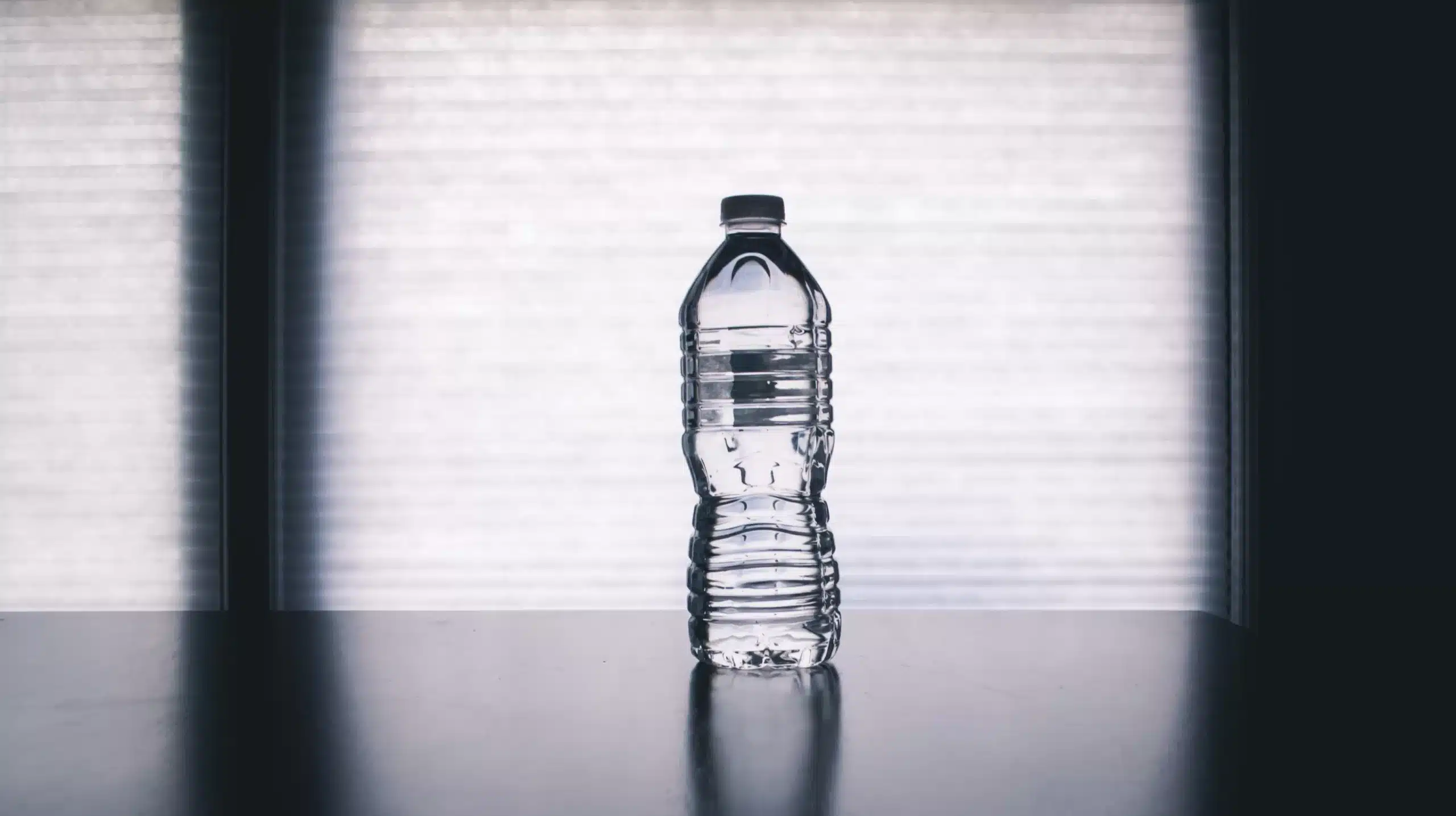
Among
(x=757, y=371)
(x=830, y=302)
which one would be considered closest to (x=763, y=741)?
(x=757, y=371)

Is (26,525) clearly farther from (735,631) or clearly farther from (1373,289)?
(1373,289)

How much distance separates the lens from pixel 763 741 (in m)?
0.59

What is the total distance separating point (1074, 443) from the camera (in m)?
2.31

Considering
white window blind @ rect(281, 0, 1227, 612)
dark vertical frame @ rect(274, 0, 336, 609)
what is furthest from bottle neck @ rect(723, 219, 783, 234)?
dark vertical frame @ rect(274, 0, 336, 609)

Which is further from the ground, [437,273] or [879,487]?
[437,273]

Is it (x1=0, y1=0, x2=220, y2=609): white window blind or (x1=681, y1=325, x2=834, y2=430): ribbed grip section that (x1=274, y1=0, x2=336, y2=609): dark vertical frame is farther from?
(x1=681, y1=325, x2=834, y2=430): ribbed grip section

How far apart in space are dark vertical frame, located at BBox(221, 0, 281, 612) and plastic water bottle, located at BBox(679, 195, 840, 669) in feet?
4.93

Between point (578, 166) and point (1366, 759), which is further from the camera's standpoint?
point (578, 166)

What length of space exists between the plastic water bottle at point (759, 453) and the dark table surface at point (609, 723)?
2.3 inches

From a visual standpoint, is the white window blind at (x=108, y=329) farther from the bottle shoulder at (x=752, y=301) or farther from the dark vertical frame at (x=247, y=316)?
the bottle shoulder at (x=752, y=301)

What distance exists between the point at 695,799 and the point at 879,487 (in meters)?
1.84

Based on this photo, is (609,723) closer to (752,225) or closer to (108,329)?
(752,225)

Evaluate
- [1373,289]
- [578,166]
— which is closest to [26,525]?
[578,166]

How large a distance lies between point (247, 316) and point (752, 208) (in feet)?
5.92
